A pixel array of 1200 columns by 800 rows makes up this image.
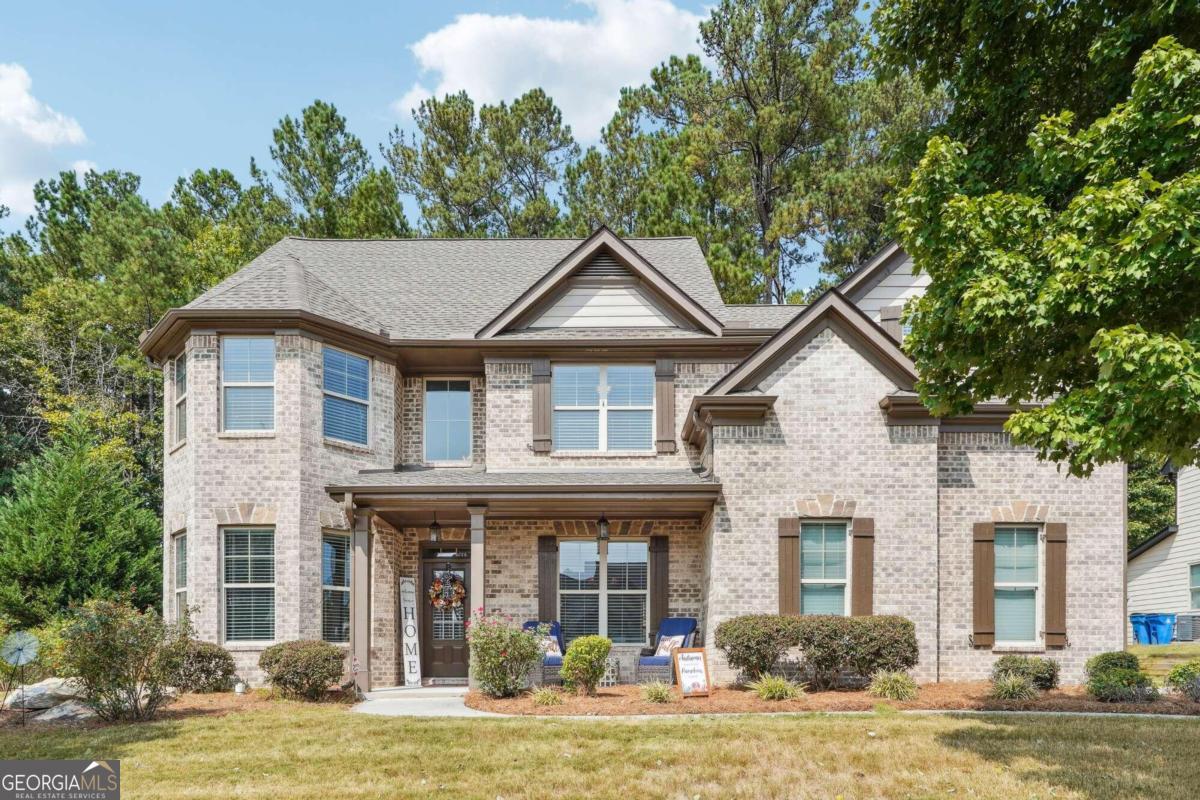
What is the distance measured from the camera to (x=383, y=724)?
1145 centimetres

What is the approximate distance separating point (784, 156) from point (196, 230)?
1926 centimetres

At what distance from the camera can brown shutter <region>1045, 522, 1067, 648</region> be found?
48.4 feet

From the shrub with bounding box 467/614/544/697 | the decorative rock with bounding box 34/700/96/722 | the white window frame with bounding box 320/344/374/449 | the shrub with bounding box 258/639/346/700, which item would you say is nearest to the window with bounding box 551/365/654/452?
the white window frame with bounding box 320/344/374/449

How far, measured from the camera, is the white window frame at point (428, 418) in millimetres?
18000

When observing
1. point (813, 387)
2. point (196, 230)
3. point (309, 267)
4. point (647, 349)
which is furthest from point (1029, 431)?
point (196, 230)

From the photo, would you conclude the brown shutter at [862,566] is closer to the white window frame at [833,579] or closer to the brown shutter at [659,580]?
the white window frame at [833,579]

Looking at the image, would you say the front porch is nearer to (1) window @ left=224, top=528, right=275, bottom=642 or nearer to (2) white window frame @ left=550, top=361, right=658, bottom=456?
(2) white window frame @ left=550, top=361, right=658, bottom=456

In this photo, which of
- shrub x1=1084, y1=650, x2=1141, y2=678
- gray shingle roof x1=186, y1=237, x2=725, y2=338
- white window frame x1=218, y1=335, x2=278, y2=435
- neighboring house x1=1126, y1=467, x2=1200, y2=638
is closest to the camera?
shrub x1=1084, y1=650, x2=1141, y2=678

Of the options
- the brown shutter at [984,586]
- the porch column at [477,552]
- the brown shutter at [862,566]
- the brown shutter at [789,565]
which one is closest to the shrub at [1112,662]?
the brown shutter at [984,586]

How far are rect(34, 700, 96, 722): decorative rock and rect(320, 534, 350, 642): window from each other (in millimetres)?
3791

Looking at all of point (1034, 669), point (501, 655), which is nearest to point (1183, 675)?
point (1034, 669)

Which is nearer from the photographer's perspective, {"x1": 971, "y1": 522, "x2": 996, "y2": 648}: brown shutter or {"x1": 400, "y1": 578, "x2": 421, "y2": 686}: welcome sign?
{"x1": 971, "y1": 522, "x2": 996, "y2": 648}: brown shutter

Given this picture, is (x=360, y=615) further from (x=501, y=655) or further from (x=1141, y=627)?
(x=1141, y=627)

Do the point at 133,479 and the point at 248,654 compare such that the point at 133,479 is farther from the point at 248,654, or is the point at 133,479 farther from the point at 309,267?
the point at 248,654
